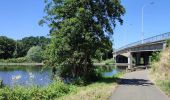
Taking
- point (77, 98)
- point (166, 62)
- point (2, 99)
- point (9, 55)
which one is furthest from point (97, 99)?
point (9, 55)

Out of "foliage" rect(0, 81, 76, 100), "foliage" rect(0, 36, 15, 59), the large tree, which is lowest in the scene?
"foliage" rect(0, 81, 76, 100)

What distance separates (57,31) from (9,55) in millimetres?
156748

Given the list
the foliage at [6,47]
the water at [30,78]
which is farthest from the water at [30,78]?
the foliage at [6,47]

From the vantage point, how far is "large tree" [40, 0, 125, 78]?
37.0 m

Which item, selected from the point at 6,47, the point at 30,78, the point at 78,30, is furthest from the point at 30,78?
the point at 6,47

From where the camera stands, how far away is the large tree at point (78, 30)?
37.0 meters

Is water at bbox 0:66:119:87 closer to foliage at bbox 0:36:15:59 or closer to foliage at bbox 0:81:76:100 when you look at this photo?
foliage at bbox 0:81:76:100

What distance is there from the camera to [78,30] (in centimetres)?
3681

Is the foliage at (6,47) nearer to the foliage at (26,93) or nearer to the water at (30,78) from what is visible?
the water at (30,78)

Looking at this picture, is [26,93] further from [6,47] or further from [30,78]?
[6,47]

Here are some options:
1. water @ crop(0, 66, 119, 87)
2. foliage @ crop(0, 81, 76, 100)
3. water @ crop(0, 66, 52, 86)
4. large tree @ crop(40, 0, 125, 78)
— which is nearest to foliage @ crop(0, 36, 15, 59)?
water @ crop(0, 66, 119, 87)

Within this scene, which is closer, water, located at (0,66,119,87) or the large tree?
water, located at (0,66,119,87)

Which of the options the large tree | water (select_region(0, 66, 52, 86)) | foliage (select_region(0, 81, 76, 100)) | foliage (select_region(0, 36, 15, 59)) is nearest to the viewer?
foliage (select_region(0, 81, 76, 100))

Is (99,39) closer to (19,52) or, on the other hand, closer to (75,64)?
(75,64)
